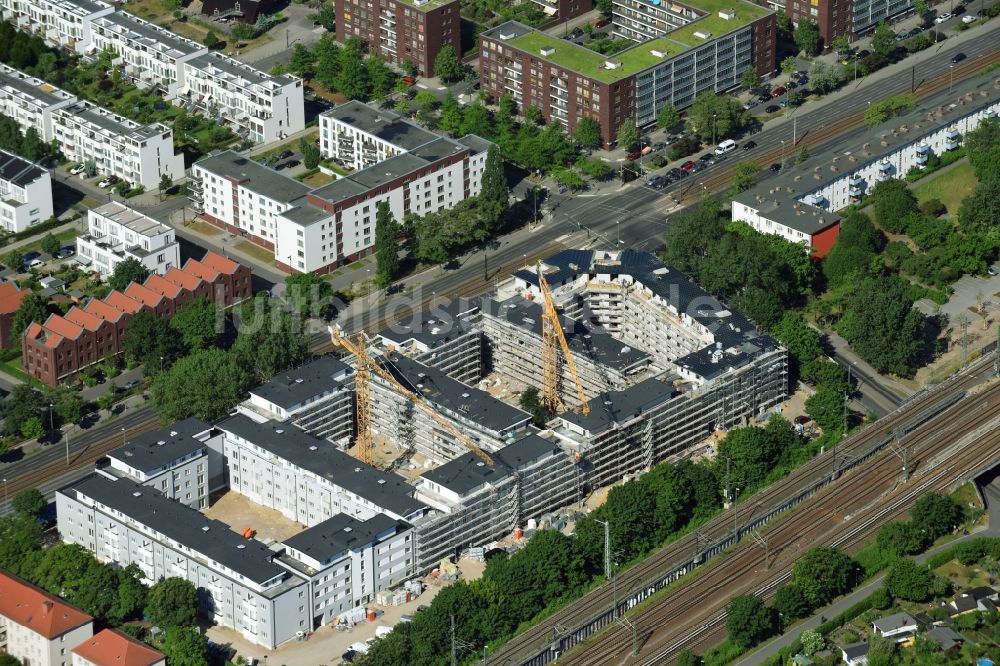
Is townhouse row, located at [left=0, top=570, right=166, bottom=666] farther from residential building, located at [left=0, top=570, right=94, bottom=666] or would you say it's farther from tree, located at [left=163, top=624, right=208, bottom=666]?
tree, located at [left=163, top=624, right=208, bottom=666]

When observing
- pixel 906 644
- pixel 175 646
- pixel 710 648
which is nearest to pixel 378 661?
pixel 175 646

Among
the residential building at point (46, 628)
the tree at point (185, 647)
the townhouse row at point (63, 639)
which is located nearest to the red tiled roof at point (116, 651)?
the townhouse row at point (63, 639)

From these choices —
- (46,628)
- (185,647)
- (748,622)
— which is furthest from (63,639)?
(748,622)

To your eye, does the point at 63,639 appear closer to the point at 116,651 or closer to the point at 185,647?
the point at 116,651

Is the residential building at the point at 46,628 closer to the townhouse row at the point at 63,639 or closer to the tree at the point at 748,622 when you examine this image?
the townhouse row at the point at 63,639

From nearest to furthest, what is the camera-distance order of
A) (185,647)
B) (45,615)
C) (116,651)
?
1. (116,651)
2. (185,647)
3. (45,615)

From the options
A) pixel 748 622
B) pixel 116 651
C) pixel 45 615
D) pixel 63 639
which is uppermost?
pixel 45 615
